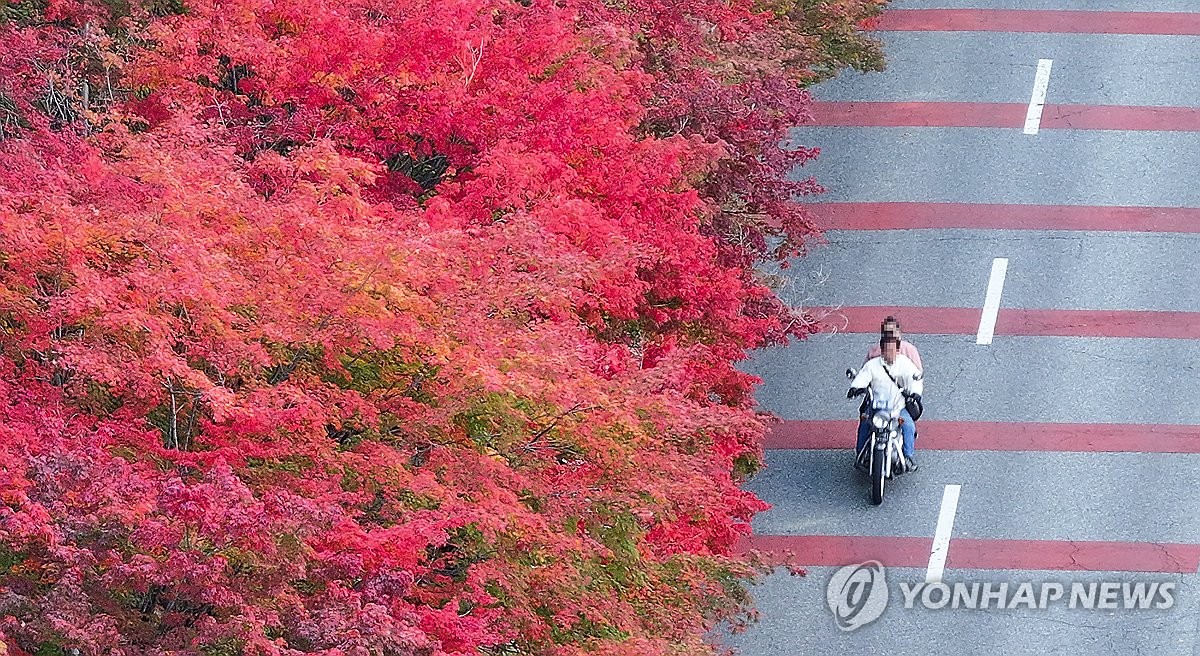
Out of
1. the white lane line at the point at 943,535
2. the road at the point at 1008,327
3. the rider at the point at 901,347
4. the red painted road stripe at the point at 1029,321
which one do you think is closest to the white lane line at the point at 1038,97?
the road at the point at 1008,327

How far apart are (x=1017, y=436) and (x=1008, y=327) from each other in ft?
6.74

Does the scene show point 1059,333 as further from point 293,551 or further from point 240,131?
point 293,551

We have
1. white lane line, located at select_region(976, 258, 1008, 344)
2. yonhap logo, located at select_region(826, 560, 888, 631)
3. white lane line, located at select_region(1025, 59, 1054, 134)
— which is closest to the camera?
yonhap logo, located at select_region(826, 560, 888, 631)

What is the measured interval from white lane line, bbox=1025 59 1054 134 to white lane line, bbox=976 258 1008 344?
348 cm

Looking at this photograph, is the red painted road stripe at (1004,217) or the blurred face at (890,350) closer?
the blurred face at (890,350)

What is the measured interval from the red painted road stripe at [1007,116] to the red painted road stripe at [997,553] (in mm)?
8506

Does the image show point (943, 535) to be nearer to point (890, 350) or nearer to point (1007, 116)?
point (890, 350)

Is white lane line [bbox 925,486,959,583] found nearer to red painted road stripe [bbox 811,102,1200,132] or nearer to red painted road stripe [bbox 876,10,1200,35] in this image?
red painted road stripe [bbox 811,102,1200,132]

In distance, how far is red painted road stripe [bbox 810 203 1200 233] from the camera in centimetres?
2091

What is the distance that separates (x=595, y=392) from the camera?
10750mm

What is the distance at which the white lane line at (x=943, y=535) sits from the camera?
15.6 m

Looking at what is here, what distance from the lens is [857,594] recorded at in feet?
51.0

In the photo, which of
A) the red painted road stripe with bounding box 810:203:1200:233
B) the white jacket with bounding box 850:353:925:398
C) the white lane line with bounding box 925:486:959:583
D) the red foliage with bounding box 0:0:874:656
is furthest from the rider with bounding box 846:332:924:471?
the red painted road stripe with bounding box 810:203:1200:233

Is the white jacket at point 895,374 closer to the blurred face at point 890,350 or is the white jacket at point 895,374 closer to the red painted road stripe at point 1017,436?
the blurred face at point 890,350
